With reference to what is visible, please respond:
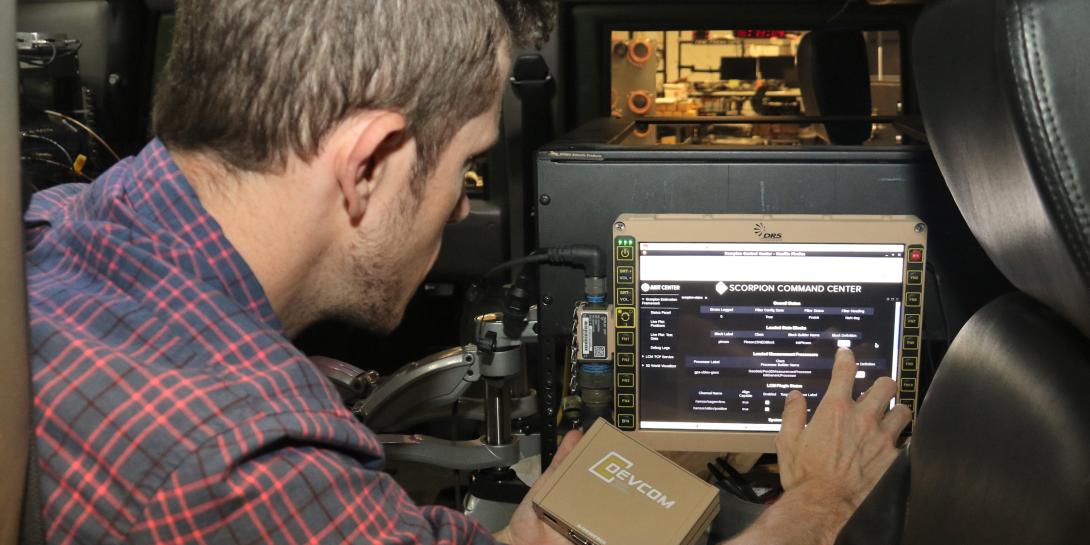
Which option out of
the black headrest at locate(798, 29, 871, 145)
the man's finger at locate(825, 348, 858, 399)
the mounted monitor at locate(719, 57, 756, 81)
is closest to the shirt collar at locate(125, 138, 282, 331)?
the man's finger at locate(825, 348, 858, 399)

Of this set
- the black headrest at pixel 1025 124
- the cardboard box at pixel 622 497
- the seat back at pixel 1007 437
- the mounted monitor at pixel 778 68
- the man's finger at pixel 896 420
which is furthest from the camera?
the mounted monitor at pixel 778 68

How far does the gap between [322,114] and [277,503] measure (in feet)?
0.95

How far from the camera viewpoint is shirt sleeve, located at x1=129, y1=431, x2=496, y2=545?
2.15 feet

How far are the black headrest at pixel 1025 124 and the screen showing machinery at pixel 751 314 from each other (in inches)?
15.0

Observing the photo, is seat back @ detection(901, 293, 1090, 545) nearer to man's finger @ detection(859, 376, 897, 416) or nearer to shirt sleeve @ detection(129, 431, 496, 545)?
man's finger @ detection(859, 376, 897, 416)

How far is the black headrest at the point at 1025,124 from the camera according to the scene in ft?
1.94

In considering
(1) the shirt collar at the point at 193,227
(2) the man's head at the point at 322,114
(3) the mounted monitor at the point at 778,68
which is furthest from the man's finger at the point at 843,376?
(3) the mounted monitor at the point at 778,68

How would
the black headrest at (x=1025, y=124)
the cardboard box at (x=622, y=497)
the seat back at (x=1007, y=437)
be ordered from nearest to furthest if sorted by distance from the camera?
the black headrest at (x=1025, y=124), the seat back at (x=1007, y=437), the cardboard box at (x=622, y=497)

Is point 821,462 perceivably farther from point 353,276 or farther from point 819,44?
point 819,44

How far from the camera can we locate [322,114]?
2.59 ft

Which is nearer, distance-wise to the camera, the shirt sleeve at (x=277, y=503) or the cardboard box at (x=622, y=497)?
the shirt sleeve at (x=277, y=503)

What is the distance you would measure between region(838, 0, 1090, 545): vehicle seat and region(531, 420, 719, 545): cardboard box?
21 cm

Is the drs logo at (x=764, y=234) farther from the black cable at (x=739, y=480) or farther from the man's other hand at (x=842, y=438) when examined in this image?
the black cable at (x=739, y=480)

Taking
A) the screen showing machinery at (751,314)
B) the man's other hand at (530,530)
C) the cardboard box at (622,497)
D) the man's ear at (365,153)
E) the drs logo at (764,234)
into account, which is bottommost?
the man's other hand at (530,530)
